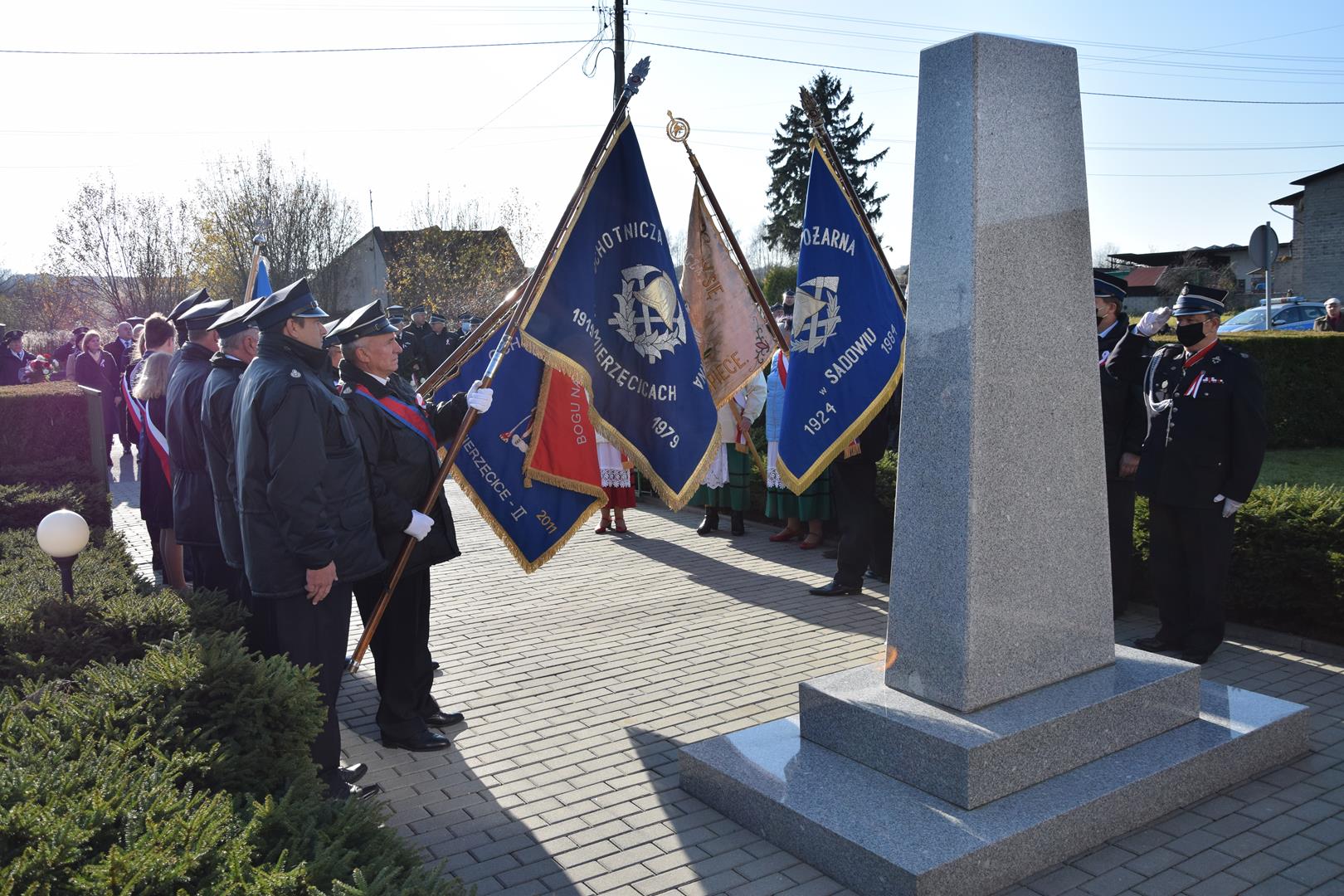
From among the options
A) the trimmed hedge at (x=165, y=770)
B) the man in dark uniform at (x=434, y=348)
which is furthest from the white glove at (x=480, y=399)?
the man in dark uniform at (x=434, y=348)

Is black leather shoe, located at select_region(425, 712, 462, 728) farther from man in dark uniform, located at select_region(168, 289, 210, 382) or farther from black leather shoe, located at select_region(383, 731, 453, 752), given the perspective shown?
man in dark uniform, located at select_region(168, 289, 210, 382)

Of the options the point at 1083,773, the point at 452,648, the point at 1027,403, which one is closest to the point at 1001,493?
the point at 1027,403

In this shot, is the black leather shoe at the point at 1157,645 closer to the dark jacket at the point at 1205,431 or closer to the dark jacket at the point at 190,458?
the dark jacket at the point at 1205,431

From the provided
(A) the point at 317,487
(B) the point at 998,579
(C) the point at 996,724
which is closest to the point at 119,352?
(A) the point at 317,487

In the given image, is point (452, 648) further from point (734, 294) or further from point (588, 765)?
point (734, 294)

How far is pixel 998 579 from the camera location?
4.29 m

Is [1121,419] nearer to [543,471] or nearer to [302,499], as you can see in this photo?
[543,471]

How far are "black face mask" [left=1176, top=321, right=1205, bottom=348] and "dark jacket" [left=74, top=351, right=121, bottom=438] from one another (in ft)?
47.6

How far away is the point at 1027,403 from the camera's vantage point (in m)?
4.42

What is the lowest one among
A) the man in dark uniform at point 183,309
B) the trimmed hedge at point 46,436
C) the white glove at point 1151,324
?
the trimmed hedge at point 46,436

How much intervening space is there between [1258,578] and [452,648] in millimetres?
5146

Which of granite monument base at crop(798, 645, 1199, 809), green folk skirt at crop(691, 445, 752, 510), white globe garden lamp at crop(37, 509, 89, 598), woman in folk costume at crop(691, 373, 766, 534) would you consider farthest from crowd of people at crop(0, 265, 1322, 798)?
green folk skirt at crop(691, 445, 752, 510)

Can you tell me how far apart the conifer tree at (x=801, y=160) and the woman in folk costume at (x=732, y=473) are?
33812mm

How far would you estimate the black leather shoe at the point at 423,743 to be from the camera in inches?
206
